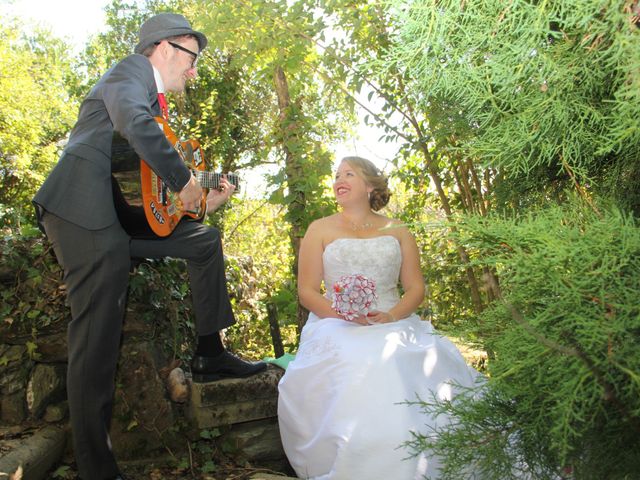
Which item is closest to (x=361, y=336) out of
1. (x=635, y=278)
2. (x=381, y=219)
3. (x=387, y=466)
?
(x=387, y=466)

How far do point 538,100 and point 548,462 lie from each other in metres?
0.98

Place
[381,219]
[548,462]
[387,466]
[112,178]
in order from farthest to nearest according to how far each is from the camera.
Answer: [381,219] → [112,178] → [387,466] → [548,462]

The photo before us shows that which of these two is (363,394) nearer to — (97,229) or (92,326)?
(92,326)

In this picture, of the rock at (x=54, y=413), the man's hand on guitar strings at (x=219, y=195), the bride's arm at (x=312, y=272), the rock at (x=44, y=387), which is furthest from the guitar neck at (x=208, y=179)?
the rock at (x=54, y=413)

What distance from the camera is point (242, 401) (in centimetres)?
359

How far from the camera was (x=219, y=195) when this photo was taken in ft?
12.2

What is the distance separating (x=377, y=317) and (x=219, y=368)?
3.46ft

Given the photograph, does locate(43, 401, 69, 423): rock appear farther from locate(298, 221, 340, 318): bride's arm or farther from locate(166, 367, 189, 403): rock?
locate(298, 221, 340, 318): bride's arm

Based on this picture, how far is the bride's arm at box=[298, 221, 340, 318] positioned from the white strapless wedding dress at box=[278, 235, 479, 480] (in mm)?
193

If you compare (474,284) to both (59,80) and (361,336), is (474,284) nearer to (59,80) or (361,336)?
(361,336)

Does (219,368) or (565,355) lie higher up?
(565,355)

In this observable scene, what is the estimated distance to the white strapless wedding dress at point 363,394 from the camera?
8.82ft

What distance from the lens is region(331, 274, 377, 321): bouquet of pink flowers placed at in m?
3.35

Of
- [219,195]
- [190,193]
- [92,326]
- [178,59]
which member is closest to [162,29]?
[178,59]
